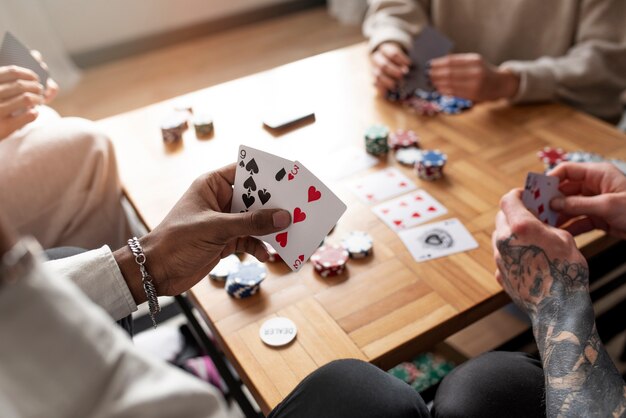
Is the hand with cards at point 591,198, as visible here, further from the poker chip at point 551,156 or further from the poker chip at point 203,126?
the poker chip at point 203,126

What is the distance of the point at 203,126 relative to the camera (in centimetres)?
157

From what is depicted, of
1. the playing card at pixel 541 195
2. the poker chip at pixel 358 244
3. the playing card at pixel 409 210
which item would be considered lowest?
the playing card at pixel 409 210

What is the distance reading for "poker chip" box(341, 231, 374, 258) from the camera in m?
1.18

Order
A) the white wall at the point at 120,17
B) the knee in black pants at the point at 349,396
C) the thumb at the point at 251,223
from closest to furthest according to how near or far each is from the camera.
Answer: the knee in black pants at the point at 349,396
the thumb at the point at 251,223
the white wall at the point at 120,17

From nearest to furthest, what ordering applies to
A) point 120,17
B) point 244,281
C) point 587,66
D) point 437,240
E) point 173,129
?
point 244,281
point 437,240
point 173,129
point 587,66
point 120,17

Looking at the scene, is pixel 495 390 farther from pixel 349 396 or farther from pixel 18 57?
pixel 18 57

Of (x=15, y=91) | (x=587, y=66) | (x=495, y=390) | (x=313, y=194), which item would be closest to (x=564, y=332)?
(x=495, y=390)

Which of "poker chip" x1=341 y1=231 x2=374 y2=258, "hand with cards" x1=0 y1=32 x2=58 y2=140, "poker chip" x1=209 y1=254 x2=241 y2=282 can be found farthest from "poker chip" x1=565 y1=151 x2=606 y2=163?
"hand with cards" x1=0 y1=32 x2=58 y2=140

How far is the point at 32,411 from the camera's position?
1.48 feet

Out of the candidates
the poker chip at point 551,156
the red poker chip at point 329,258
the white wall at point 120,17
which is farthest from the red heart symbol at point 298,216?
the white wall at point 120,17

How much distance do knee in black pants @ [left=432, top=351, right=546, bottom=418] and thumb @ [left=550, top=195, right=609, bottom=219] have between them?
0.33m

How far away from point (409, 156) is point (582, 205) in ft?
1.51

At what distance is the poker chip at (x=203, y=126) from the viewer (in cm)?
158

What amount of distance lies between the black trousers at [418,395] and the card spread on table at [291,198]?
0.76 ft
